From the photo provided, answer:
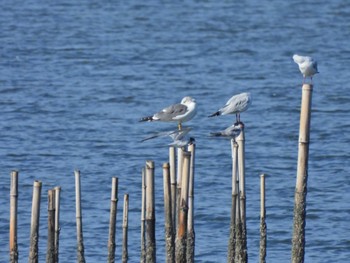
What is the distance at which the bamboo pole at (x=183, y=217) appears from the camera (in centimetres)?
1294

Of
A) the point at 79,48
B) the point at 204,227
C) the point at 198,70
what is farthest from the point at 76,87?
the point at 204,227

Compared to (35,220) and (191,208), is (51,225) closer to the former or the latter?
(35,220)

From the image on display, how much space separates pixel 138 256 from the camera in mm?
18641

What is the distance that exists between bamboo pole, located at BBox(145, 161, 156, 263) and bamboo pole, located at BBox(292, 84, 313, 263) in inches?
63.0

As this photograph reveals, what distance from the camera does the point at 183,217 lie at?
13.3 m

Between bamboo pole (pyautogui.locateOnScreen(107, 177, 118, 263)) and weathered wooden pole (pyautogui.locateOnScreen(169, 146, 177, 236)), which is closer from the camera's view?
weathered wooden pole (pyautogui.locateOnScreen(169, 146, 177, 236))

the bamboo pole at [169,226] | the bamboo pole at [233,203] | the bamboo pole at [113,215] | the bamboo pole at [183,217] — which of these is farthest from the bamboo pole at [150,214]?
the bamboo pole at [233,203]

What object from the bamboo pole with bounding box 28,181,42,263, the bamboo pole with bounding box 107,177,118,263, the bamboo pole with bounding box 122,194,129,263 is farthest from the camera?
the bamboo pole with bounding box 122,194,129,263

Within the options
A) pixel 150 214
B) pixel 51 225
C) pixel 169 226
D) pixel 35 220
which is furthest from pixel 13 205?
A: pixel 169 226

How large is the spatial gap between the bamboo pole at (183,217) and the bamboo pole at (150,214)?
1.00ft

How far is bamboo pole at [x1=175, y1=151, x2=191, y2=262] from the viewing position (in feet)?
42.4

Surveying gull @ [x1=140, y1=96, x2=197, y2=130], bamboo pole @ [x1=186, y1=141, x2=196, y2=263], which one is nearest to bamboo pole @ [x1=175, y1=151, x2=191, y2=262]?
bamboo pole @ [x1=186, y1=141, x2=196, y2=263]

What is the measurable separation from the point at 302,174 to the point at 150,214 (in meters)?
1.70

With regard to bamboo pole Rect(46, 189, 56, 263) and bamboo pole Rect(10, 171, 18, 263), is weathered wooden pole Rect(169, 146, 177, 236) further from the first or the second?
bamboo pole Rect(10, 171, 18, 263)
